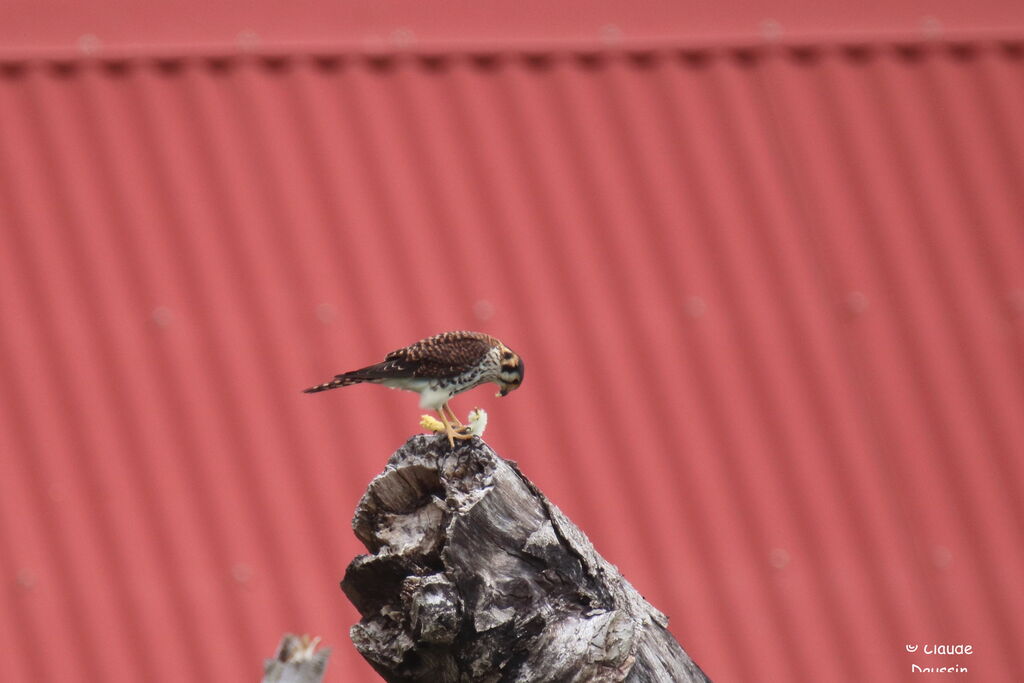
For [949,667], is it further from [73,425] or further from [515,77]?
[73,425]

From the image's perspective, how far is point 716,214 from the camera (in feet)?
21.4

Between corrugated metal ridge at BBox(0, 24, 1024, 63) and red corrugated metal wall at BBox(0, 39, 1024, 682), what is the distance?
32 millimetres

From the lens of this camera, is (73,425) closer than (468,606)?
No

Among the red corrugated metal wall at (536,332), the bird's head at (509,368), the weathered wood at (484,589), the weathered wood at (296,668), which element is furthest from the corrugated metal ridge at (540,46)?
the weathered wood at (484,589)

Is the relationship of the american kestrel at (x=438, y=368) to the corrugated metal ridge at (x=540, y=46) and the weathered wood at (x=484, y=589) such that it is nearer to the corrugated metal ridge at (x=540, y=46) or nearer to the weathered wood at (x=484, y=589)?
the weathered wood at (x=484, y=589)

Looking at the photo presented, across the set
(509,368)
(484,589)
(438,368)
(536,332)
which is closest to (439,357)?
(438,368)

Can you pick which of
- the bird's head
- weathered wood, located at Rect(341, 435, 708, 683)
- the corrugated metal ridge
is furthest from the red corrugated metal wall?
weathered wood, located at Rect(341, 435, 708, 683)

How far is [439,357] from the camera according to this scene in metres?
3.64

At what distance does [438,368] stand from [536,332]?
2.54m

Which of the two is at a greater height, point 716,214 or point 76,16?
point 76,16

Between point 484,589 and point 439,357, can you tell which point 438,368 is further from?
point 484,589

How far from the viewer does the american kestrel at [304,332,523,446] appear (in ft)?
11.8

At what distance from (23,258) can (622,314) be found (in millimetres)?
3011

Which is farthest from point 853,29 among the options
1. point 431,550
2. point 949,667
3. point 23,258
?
point 431,550
